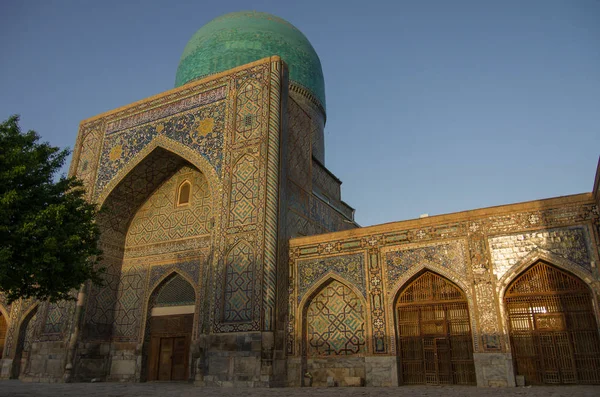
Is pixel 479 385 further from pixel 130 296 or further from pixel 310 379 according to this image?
pixel 130 296

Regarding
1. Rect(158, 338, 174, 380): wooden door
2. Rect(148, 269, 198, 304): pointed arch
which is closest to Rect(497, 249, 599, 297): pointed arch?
Rect(148, 269, 198, 304): pointed arch

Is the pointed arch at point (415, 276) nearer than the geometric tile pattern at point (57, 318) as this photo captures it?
Yes

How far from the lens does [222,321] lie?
8.38 metres

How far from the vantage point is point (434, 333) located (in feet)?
24.9

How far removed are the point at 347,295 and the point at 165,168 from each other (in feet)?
17.9

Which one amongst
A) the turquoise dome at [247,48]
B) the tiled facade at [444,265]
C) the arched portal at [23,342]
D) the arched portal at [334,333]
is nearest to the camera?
the tiled facade at [444,265]

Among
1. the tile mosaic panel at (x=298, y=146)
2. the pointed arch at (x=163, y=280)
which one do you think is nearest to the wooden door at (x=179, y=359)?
the pointed arch at (x=163, y=280)

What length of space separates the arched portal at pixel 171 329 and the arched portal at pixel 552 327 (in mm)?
6159

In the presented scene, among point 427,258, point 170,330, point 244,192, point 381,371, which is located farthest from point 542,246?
point 170,330

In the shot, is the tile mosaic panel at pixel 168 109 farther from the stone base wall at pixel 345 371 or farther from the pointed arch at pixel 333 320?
the stone base wall at pixel 345 371

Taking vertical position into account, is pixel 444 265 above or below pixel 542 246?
below

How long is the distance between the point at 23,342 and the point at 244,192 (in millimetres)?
7450

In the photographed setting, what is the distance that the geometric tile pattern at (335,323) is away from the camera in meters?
8.02

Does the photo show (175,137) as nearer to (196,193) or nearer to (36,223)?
(196,193)
